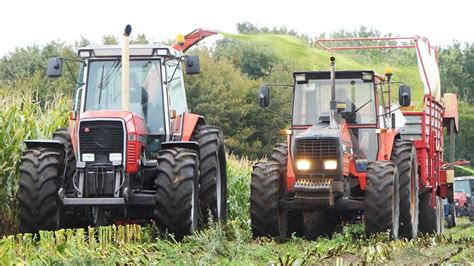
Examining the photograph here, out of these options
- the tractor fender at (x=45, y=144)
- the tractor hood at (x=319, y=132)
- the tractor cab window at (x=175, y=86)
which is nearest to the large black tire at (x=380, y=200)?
the tractor hood at (x=319, y=132)

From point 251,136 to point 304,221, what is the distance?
3004 centimetres

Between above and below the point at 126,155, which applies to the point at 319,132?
above

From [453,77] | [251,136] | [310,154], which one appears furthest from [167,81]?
[453,77]

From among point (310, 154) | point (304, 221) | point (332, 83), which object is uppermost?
point (332, 83)

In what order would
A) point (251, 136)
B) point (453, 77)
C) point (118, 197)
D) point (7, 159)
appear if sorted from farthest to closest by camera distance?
point (453, 77)
point (251, 136)
point (7, 159)
point (118, 197)

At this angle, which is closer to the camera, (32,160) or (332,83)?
(32,160)

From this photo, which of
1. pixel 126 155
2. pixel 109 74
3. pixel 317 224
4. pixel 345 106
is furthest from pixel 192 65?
pixel 317 224

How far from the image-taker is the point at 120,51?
14.0 metres

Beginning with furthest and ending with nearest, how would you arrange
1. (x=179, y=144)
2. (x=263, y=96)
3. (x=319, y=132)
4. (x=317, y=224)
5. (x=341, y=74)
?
(x=317, y=224)
(x=341, y=74)
(x=263, y=96)
(x=319, y=132)
(x=179, y=144)

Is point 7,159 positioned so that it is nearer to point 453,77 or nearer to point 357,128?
point 357,128

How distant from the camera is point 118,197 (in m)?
12.6

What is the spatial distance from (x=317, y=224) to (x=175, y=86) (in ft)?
10.8

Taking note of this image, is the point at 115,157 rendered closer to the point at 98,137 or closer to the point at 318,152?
the point at 98,137

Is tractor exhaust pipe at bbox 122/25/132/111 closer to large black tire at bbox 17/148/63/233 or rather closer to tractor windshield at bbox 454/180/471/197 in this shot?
large black tire at bbox 17/148/63/233
